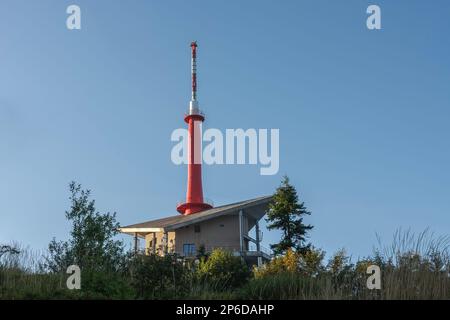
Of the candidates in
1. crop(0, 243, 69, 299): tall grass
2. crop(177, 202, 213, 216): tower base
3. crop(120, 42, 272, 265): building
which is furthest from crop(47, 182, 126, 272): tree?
crop(177, 202, 213, 216): tower base

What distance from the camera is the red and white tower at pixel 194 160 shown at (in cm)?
6006

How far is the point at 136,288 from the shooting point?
12805 millimetres

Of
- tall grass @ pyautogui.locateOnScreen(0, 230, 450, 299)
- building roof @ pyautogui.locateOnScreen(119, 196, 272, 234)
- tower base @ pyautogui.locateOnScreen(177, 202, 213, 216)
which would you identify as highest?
tower base @ pyautogui.locateOnScreen(177, 202, 213, 216)

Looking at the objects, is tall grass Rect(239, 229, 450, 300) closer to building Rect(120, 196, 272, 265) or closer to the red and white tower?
building Rect(120, 196, 272, 265)

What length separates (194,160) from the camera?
207 feet

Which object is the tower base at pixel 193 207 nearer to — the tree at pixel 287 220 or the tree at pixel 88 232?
the tree at pixel 287 220

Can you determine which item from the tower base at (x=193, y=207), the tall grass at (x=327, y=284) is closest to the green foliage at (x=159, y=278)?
the tall grass at (x=327, y=284)

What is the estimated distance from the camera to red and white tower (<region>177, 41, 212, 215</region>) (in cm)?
6006

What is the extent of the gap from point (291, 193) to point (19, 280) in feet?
104

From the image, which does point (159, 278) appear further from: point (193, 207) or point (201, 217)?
point (193, 207)
